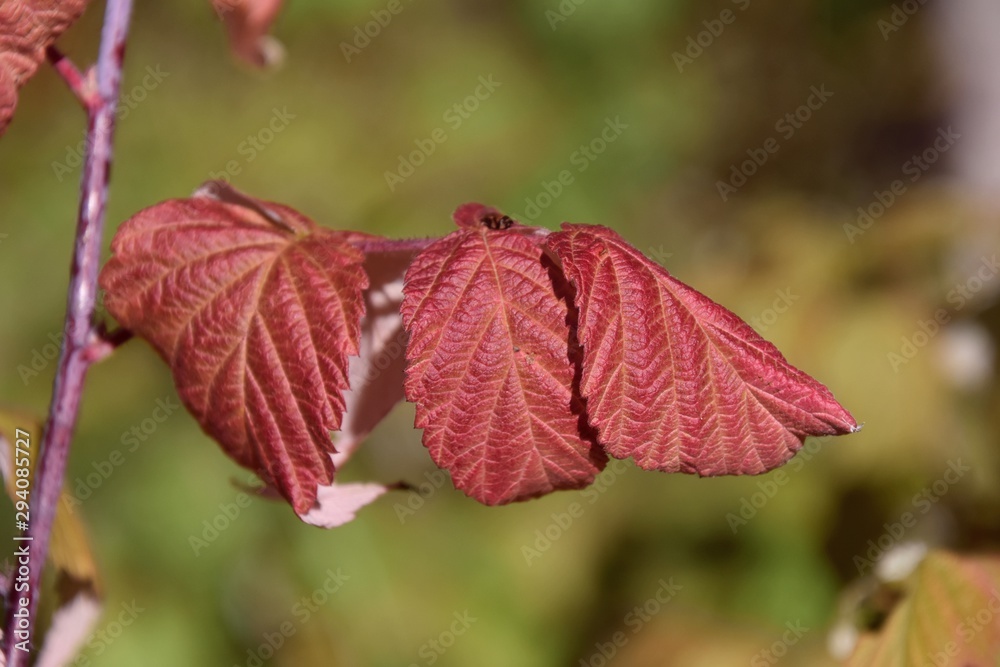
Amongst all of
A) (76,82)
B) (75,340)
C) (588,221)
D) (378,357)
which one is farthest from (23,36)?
(588,221)

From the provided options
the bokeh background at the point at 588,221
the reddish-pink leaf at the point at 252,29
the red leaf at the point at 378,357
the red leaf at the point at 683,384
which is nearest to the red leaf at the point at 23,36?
the reddish-pink leaf at the point at 252,29

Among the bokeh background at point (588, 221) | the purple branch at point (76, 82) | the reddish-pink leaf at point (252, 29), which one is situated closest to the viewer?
the purple branch at point (76, 82)

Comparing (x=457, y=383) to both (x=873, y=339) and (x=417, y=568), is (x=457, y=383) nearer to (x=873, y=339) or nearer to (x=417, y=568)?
(x=873, y=339)

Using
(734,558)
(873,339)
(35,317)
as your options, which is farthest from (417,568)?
(35,317)

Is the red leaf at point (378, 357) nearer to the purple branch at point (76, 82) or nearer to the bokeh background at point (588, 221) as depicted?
the purple branch at point (76, 82)

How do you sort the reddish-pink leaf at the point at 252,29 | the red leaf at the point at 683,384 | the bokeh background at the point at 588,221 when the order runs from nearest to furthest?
the red leaf at the point at 683,384 < the reddish-pink leaf at the point at 252,29 < the bokeh background at the point at 588,221

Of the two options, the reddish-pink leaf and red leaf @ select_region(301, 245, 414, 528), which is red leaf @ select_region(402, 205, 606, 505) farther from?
the reddish-pink leaf
